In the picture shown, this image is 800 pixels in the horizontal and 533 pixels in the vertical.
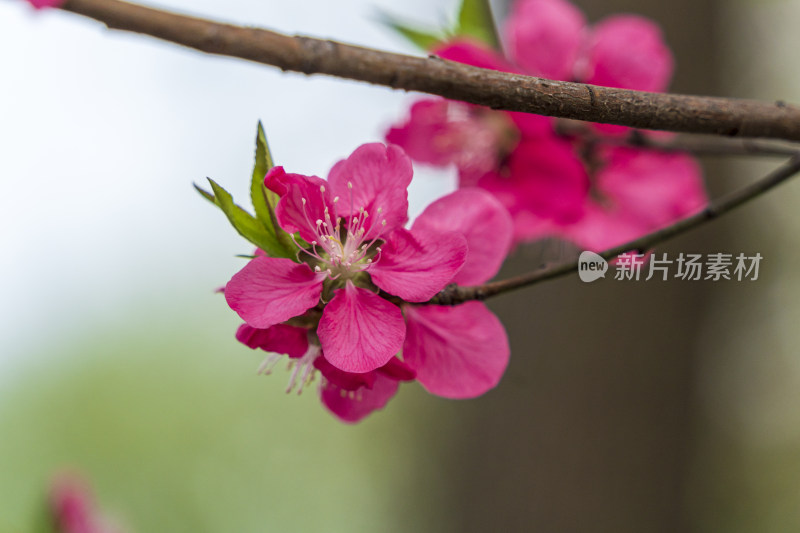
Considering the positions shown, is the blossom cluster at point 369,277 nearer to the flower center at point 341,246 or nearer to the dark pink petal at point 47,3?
the flower center at point 341,246

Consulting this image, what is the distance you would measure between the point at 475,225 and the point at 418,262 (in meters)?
0.10

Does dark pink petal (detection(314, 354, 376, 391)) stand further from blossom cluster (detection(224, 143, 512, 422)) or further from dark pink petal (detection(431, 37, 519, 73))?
dark pink petal (detection(431, 37, 519, 73))

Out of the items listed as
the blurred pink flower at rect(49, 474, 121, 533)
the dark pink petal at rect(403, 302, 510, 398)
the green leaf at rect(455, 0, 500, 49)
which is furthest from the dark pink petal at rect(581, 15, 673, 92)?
the blurred pink flower at rect(49, 474, 121, 533)

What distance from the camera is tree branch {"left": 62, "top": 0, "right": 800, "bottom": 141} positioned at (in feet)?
1.21

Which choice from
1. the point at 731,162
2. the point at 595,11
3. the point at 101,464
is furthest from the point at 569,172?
the point at 101,464

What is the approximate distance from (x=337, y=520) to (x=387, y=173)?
4.87 metres

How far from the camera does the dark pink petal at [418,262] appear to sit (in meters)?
0.38

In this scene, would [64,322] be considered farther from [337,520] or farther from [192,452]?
[337,520]

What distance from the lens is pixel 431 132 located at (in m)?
0.74

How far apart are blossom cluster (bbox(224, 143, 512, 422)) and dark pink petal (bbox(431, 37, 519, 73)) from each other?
0.72 feet

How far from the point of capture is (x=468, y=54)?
0.65 metres

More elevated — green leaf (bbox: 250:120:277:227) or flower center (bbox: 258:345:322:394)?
green leaf (bbox: 250:120:277:227)

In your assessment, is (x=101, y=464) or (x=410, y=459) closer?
(x=410, y=459)

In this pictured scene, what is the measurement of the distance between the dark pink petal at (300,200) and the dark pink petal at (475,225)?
8 centimetres
